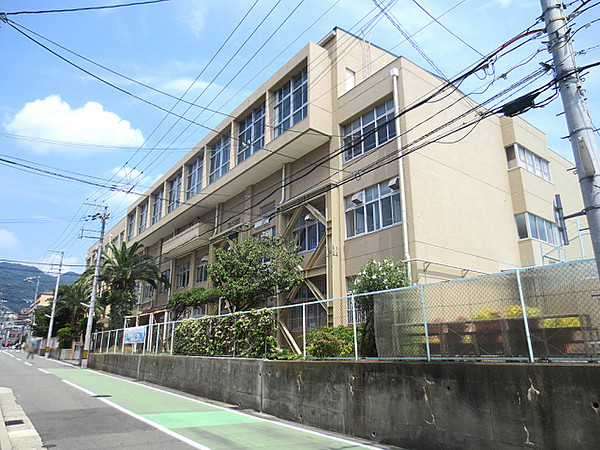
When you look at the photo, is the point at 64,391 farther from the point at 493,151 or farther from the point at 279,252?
the point at 493,151

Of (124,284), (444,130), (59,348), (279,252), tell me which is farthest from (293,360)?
(59,348)

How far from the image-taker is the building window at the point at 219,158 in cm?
2760

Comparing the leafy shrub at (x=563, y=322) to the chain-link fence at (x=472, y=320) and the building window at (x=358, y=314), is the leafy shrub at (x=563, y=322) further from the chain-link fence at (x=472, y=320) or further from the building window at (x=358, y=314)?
the building window at (x=358, y=314)

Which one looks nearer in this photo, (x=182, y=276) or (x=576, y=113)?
(x=576, y=113)

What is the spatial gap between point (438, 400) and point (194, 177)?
1093 inches

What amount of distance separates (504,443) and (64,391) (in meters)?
13.7

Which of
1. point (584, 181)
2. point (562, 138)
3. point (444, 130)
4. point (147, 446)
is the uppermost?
point (444, 130)

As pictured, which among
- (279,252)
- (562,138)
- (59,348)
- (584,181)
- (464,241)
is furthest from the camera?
(59,348)

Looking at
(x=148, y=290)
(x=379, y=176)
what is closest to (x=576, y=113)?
(x=379, y=176)

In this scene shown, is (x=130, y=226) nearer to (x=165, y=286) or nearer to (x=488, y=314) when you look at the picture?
(x=165, y=286)

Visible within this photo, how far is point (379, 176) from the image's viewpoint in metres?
17.8

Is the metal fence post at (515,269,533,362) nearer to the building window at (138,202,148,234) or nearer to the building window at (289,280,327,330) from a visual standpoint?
the building window at (289,280,327,330)

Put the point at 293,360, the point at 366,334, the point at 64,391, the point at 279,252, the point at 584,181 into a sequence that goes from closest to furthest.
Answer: the point at 584,181 < the point at 366,334 < the point at 293,360 < the point at 64,391 < the point at 279,252

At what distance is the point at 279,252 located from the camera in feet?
65.7
